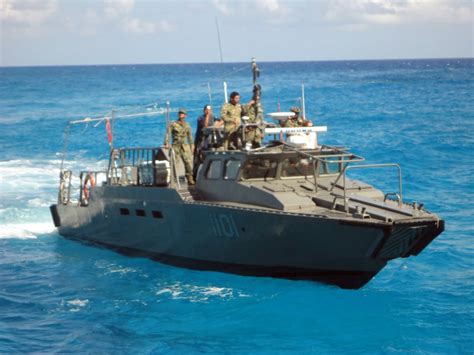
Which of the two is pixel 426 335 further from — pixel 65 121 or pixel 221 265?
pixel 65 121

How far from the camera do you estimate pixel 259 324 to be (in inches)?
602

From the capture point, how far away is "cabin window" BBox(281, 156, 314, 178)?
56.3 feet

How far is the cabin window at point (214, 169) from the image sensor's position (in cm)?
1738

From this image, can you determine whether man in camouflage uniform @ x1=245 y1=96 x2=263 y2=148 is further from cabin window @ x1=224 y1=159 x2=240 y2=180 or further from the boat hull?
the boat hull

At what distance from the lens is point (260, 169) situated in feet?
55.6

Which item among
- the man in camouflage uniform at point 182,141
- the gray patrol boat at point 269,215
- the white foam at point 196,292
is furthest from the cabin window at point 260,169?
the white foam at point 196,292

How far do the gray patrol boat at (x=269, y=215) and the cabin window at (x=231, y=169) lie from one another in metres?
0.03

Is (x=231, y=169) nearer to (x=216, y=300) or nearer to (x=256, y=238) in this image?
(x=256, y=238)

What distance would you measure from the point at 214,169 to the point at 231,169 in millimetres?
601

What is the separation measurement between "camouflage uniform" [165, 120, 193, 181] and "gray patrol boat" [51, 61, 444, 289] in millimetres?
289

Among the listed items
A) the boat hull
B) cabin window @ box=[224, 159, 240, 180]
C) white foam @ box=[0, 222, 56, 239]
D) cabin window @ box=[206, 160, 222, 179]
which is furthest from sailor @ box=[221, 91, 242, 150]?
white foam @ box=[0, 222, 56, 239]

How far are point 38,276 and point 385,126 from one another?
3210cm

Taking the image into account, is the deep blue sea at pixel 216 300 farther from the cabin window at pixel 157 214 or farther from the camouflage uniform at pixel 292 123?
the camouflage uniform at pixel 292 123

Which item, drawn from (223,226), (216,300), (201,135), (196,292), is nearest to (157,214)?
(201,135)
